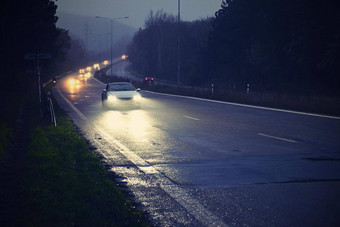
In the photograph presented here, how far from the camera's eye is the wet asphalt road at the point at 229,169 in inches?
216

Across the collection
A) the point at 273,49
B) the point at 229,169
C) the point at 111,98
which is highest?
→ the point at 273,49

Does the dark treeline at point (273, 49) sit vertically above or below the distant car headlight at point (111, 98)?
above

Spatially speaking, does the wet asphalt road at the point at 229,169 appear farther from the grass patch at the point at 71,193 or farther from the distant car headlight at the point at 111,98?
the distant car headlight at the point at 111,98

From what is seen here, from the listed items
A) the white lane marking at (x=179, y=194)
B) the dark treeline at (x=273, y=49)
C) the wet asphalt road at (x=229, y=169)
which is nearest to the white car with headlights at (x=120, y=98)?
the wet asphalt road at (x=229, y=169)

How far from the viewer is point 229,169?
804 centimetres

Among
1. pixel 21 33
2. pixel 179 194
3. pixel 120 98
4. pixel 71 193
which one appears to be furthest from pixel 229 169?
pixel 21 33

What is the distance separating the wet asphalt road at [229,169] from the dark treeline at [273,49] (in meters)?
28.3

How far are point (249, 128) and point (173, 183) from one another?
7802 millimetres

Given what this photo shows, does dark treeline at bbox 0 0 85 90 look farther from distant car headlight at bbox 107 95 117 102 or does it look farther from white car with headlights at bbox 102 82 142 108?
distant car headlight at bbox 107 95 117 102

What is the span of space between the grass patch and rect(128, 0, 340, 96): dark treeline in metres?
33.9

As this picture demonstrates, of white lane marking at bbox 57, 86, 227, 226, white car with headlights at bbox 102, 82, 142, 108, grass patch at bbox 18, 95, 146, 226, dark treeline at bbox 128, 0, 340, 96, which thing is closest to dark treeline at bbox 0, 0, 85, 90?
white car with headlights at bbox 102, 82, 142, 108

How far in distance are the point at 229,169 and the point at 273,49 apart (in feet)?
155

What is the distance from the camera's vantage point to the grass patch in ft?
17.2

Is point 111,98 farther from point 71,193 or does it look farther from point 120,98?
point 71,193
